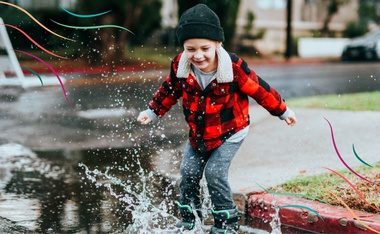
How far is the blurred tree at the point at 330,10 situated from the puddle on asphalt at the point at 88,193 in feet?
100

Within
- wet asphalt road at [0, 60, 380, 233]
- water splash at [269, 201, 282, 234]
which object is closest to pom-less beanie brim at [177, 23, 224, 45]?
water splash at [269, 201, 282, 234]

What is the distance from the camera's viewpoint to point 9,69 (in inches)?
485

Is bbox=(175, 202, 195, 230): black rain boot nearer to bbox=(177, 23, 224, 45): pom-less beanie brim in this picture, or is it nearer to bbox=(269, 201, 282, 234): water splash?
bbox=(269, 201, 282, 234): water splash

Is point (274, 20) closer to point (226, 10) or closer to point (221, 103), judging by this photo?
point (226, 10)

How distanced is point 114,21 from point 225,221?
18.2m

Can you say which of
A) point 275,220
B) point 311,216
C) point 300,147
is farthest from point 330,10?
point 311,216

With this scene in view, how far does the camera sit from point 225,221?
3996 millimetres

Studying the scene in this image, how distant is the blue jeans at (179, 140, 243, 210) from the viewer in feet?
13.0

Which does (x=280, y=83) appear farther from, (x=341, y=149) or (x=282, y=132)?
(x=341, y=149)

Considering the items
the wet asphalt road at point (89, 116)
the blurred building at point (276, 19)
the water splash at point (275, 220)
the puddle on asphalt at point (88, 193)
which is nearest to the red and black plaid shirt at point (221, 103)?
the puddle on asphalt at point (88, 193)

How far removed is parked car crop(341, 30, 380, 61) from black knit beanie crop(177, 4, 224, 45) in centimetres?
2209

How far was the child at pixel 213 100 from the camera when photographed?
12.5ft

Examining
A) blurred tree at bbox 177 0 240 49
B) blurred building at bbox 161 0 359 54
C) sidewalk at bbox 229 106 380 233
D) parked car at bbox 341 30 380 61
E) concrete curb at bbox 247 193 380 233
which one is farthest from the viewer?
blurred building at bbox 161 0 359 54

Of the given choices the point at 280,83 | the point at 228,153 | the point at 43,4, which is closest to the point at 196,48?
the point at 228,153
